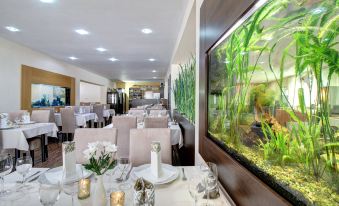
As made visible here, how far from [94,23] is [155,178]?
3.51 metres

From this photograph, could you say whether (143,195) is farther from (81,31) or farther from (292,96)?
(81,31)

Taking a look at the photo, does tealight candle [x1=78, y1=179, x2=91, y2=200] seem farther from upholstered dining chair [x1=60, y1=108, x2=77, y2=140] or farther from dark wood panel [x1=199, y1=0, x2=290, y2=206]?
upholstered dining chair [x1=60, y1=108, x2=77, y2=140]

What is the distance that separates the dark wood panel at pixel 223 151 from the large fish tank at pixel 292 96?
0.17 ft

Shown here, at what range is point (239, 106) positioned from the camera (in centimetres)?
113

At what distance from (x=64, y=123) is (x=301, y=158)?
5648mm

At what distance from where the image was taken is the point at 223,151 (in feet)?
4.25

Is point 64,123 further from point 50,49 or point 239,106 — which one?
point 239,106

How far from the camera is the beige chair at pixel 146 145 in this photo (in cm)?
186

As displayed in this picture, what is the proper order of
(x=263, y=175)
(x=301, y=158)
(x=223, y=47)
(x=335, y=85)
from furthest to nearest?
(x=223, y=47)
(x=263, y=175)
(x=301, y=158)
(x=335, y=85)

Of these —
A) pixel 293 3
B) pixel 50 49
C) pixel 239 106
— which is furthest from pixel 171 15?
pixel 50 49

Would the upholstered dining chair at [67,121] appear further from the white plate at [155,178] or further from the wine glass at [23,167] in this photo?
the white plate at [155,178]

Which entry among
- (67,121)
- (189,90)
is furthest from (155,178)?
(67,121)

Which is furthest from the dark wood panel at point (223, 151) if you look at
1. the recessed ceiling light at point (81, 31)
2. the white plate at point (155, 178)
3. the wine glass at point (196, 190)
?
the recessed ceiling light at point (81, 31)

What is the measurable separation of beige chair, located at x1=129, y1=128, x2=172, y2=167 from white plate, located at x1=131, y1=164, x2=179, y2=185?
36 centimetres
